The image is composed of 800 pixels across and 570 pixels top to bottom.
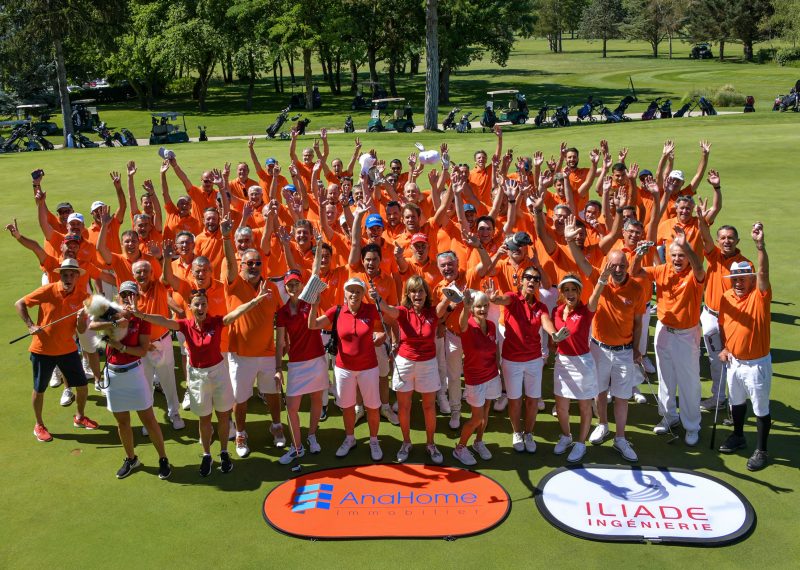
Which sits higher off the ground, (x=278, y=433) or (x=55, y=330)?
(x=55, y=330)

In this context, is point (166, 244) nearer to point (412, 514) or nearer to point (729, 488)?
point (412, 514)

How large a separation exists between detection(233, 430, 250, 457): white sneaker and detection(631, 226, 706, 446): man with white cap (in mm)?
4457

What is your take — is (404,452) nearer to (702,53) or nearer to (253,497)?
(253,497)

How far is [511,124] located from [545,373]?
86.3 feet

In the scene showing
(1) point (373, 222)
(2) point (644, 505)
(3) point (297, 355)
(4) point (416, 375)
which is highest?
(1) point (373, 222)

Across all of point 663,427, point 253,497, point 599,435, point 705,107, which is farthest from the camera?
point 705,107

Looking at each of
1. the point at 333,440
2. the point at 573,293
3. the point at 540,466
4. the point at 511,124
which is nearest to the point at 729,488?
the point at 540,466

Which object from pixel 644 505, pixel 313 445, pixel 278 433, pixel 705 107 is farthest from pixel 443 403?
pixel 705 107

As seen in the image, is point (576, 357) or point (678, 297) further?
point (678, 297)

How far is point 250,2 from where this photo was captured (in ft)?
154

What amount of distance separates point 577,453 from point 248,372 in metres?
3.47

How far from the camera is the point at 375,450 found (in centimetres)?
742

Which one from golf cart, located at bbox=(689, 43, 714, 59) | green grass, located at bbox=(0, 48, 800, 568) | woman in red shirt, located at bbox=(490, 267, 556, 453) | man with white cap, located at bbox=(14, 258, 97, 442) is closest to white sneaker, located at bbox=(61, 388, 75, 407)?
green grass, located at bbox=(0, 48, 800, 568)

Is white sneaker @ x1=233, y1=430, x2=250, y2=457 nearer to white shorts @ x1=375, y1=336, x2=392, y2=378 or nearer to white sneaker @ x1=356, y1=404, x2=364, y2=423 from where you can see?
white sneaker @ x1=356, y1=404, x2=364, y2=423
